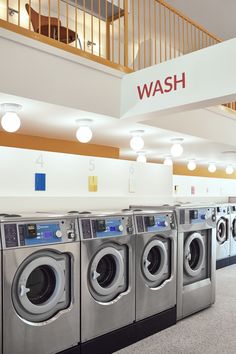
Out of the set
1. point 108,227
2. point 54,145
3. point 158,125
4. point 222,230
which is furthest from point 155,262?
point 222,230

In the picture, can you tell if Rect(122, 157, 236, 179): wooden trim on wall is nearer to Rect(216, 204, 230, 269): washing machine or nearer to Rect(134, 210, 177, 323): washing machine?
Rect(216, 204, 230, 269): washing machine

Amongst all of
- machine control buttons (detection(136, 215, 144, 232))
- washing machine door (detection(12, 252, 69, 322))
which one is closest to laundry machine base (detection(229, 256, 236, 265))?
machine control buttons (detection(136, 215, 144, 232))

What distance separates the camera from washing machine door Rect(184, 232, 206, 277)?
13.1 feet

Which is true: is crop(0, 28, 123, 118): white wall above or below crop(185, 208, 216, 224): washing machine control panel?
above

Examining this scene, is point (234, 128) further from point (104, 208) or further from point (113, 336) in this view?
point (113, 336)

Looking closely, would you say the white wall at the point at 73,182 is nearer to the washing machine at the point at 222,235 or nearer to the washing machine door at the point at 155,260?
the washing machine door at the point at 155,260

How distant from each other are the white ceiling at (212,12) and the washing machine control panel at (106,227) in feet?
16.8

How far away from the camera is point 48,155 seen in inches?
159

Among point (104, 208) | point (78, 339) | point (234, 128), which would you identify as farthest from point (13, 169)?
point (234, 128)

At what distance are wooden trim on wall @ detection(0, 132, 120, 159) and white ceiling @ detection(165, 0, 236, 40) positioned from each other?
10.4 feet

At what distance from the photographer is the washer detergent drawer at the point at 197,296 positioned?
3871 millimetres

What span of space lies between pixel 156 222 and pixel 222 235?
3390 mm

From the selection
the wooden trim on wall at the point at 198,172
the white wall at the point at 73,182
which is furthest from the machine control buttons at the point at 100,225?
the wooden trim on wall at the point at 198,172

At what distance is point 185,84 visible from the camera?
3041 mm
